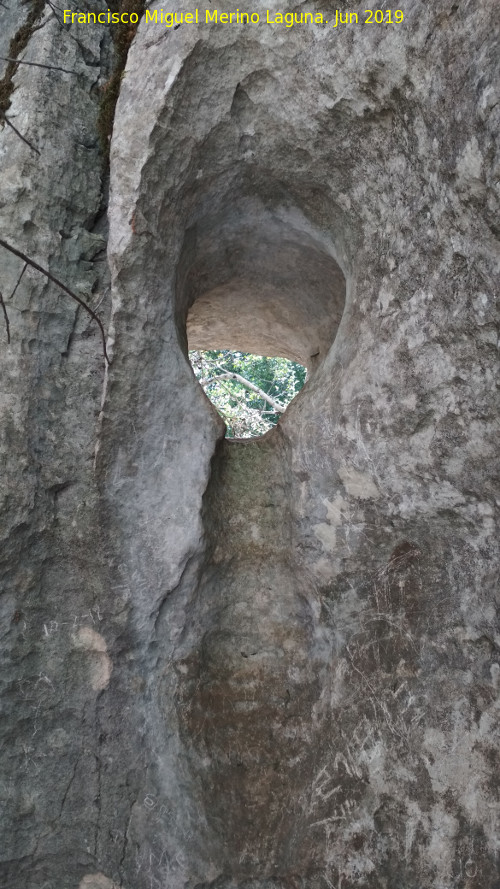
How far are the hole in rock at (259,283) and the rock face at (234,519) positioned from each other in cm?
4

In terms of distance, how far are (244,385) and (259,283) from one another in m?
6.45

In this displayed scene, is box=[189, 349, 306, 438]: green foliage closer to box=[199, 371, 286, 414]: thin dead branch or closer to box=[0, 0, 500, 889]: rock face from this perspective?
box=[199, 371, 286, 414]: thin dead branch

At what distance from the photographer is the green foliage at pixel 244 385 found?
849 cm

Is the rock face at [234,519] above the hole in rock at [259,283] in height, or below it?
below

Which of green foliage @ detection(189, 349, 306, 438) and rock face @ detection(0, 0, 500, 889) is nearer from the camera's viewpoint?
rock face @ detection(0, 0, 500, 889)

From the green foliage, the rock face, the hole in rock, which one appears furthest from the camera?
the green foliage

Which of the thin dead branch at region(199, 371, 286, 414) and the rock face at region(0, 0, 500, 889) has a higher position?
the thin dead branch at region(199, 371, 286, 414)

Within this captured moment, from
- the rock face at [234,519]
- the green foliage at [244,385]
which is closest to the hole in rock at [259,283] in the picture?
the rock face at [234,519]

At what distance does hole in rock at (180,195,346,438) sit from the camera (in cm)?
238

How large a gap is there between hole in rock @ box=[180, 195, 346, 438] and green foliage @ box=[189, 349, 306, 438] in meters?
3.85

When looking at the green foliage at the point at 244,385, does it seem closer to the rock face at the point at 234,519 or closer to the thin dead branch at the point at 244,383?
the thin dead branch at the point at 244,383

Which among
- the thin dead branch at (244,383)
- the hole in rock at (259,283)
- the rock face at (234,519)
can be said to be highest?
the thin dead branch at (244,383)

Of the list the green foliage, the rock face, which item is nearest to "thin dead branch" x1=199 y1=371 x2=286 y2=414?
the green foliage

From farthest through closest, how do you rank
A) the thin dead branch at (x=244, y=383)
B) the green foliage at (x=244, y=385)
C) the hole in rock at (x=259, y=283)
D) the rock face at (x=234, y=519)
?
the green foliage at (x=244, y=385)
the thin dead branch at (x=244, y=383)
the hole in rock at (x=259, y=283)
the rock face at (x=234, y=519)
